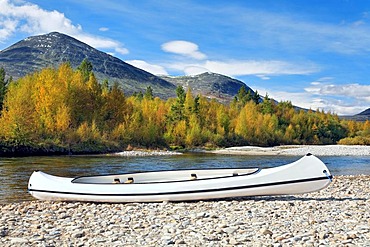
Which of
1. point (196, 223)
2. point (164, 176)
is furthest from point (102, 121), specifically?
point (196, 223)

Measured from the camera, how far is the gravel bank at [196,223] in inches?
364

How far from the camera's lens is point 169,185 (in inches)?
570

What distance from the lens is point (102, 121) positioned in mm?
66875

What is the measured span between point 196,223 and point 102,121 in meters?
57.4

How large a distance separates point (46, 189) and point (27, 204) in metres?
0.93

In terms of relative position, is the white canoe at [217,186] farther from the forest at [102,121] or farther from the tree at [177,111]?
the tree at [177,111]

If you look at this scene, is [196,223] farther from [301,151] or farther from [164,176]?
[301,151]

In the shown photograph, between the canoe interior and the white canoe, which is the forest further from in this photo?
the white canoe

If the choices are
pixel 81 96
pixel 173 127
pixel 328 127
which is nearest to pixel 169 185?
pixel 81 96

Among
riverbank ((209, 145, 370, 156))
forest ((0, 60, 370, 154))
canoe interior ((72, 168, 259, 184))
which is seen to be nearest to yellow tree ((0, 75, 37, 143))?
forest ((0, 60, 370, 154))

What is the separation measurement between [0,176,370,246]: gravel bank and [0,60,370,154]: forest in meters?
41.0

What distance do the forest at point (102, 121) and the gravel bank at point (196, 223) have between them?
40988 mm

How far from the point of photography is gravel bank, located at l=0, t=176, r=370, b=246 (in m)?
9.25

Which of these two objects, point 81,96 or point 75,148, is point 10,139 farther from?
point 81,96
